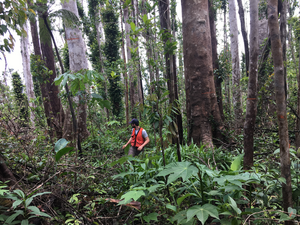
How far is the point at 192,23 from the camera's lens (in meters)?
4.84

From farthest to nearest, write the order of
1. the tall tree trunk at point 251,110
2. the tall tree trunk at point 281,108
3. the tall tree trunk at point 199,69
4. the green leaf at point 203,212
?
the tall tree trunk at point 199,69 → the tall tree trunk at point 251,110 → the tall tree trunk at point 281,108 → the green leaf at point 203,212

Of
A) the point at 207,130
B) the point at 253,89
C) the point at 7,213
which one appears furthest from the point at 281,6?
the point at 7,213

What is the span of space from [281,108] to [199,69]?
3.42 metres

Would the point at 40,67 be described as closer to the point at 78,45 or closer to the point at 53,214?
the point at 78,45

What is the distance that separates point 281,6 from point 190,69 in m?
2.28

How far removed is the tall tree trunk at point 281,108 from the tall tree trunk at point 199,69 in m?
3.14

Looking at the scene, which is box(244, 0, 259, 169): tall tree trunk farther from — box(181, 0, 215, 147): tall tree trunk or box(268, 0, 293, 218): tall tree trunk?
box(181, 0, 215, 147): tall tree trunk

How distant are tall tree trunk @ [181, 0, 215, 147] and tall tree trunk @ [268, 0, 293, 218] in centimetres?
314

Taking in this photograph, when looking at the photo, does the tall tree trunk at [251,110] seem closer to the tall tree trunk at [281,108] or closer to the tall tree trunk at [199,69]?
the tall tree trunk at [281,108]

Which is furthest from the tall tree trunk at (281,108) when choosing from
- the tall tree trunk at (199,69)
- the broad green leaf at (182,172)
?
the tall tree trunk at (199,69)

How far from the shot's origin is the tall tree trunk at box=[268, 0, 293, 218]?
151cm

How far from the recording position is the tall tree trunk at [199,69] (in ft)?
15.5

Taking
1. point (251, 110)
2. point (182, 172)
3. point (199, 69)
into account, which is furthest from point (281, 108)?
point (199, 69)

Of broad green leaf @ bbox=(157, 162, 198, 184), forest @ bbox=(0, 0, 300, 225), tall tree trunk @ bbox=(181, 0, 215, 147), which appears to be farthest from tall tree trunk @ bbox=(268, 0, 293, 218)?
tall tree trunk @ bbox=(181, 0, 215, 147)
